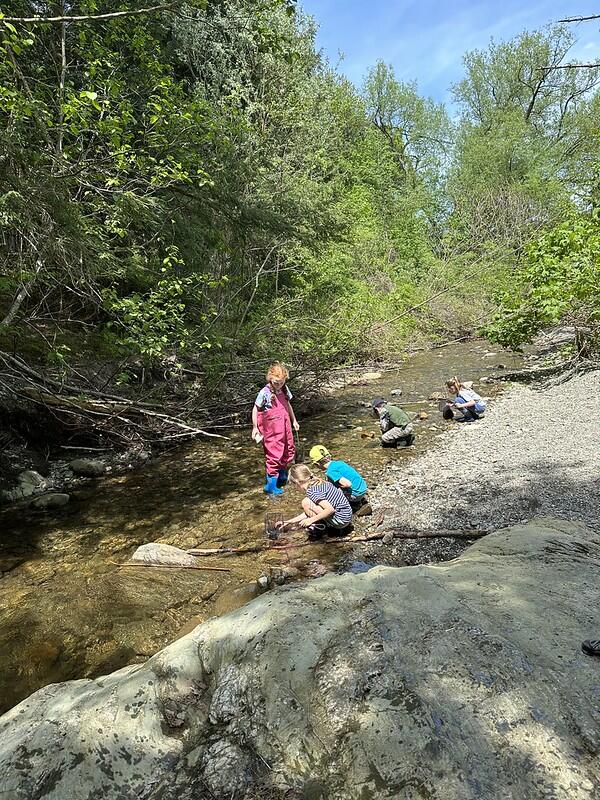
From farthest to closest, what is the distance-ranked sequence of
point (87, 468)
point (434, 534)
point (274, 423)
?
point (87, 468) < point (274, 423) < point (434, 534)

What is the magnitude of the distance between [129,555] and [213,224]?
23.4 feet

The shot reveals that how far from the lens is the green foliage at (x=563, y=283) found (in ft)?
41.2

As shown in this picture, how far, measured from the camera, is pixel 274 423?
7906mm

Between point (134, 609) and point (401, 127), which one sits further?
point (401, 127)

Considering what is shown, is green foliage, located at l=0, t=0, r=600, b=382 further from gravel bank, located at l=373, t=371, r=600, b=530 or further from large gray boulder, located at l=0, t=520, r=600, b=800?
gravel bank, located at l=373, t=371, r=600, b=530

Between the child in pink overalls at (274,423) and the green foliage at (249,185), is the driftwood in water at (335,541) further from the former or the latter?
the green foliage at (249,185)

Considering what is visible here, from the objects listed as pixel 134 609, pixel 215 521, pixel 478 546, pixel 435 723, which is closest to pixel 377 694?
pixel 435 723

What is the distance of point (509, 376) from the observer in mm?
16406

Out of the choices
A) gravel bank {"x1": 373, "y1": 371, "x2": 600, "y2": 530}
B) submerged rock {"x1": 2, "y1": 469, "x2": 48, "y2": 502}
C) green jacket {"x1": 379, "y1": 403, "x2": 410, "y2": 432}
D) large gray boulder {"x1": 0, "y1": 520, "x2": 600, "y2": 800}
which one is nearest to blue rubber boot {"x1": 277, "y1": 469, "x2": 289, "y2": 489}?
gravel bank {"x1": 373, "y1": 371, "x2": 600, "y2": 530}

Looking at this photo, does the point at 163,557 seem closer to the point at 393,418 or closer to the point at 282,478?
the point at 282,478

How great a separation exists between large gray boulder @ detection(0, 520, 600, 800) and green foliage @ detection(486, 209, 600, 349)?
39.8ft

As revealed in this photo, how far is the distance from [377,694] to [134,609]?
400 centimetres

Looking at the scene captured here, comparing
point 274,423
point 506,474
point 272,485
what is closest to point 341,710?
point 274,423

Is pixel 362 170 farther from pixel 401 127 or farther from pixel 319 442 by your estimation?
pixel 319 442
